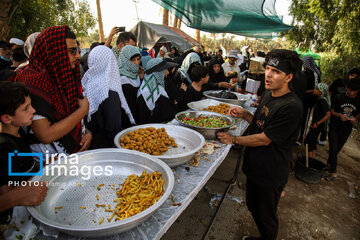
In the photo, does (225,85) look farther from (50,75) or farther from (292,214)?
(50,75)

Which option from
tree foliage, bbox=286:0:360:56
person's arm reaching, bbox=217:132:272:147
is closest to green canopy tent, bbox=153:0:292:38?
tree foliage, bbox=286:0:360:56

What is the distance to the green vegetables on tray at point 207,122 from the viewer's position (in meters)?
2.56

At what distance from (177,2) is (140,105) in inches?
121

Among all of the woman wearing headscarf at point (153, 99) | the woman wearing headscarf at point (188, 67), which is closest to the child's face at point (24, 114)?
the woman wearing headscarf at point (153, 99)

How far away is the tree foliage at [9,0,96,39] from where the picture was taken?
7965 mm

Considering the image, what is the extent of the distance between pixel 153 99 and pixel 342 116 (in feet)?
12.0

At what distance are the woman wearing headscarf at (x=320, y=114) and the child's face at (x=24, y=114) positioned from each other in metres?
4.93

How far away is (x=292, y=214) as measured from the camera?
10.7ft

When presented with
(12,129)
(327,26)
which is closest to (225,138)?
(12,129)

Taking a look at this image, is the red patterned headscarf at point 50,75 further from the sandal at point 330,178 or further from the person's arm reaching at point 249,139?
the sandal at point 330,178

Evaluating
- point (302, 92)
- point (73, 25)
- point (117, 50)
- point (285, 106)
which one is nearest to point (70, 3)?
point (73, 25)

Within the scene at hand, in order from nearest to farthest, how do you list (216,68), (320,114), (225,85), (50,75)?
(50,75) → (320,114) → (225,85) → (216,68)

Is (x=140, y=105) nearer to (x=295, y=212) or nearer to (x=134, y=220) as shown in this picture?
(x=134, y=220)

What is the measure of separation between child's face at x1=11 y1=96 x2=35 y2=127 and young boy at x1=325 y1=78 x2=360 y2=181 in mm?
4796
